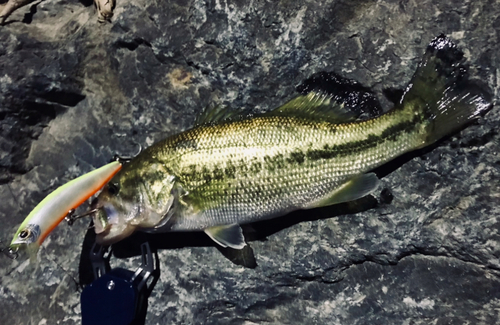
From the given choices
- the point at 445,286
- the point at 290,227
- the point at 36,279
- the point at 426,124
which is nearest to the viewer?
the point at 426,124

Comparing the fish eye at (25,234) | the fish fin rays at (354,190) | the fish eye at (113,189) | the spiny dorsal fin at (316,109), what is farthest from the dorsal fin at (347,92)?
the fish eye at (25,234)

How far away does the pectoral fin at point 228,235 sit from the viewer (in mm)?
2043

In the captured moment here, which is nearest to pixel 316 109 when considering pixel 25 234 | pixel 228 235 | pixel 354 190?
pixel 354 190

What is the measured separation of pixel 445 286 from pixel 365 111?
3.24 ft

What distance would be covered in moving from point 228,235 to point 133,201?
503 millimetres

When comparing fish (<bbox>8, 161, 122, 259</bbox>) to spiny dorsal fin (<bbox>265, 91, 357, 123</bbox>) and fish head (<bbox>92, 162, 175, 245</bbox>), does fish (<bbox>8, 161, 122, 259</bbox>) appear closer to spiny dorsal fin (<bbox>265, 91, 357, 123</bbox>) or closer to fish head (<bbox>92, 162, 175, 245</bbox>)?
fish head (<bbox>92, 162, 175, 245</bbox>)

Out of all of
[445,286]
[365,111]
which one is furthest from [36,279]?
[445,286]

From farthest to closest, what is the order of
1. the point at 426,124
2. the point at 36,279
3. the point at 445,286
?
the point at 36,279 → the point at 445,286 → the point at 426,124

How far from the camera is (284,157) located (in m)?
1.90

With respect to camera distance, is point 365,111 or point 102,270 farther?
point 102,270

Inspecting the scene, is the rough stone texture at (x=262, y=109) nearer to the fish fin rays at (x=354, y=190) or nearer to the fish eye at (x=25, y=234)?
the fish fin rays at (x=354, y=190)

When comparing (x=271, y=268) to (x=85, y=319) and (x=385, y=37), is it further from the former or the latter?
(x=385, y=37)

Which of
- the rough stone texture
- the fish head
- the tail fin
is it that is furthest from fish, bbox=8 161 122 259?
the tail fin

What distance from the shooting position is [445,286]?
2.06 metres
